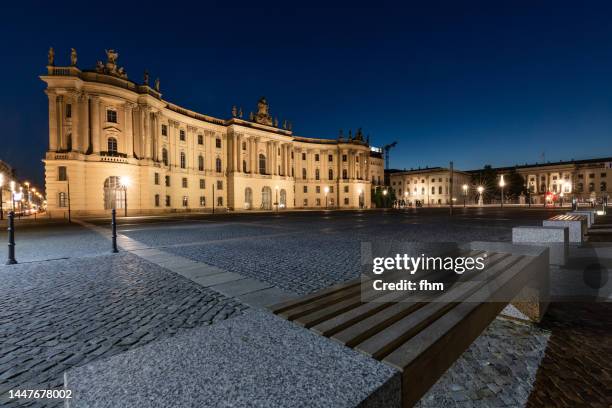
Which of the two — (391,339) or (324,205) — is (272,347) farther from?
(324,205)

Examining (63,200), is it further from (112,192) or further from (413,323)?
(413,323)

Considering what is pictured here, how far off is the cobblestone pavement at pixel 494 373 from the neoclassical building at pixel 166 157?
105ft

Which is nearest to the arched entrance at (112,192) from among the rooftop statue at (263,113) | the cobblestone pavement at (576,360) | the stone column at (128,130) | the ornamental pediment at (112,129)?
the stone column at (128,130)

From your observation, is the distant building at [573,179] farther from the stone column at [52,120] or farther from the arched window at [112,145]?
the stone column at [52,120]

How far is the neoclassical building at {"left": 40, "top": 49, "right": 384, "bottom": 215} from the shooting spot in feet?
103

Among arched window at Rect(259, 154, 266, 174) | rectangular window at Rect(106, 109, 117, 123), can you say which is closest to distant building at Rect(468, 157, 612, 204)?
arched window at Rect(259, 154, 266, 174)

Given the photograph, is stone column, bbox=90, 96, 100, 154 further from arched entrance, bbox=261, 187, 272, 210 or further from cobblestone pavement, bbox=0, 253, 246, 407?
cobblestone pavement, bbox=0, 253, 246, 407

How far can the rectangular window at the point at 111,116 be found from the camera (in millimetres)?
33963

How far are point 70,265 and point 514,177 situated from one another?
94.2 m

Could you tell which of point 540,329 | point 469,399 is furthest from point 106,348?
point 540,329

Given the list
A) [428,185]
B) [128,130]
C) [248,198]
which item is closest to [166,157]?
[128,130]

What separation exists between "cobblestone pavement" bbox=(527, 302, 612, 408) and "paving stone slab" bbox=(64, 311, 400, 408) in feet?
6.29

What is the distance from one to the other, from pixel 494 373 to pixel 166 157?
45.1 m

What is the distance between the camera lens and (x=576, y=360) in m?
2.90
